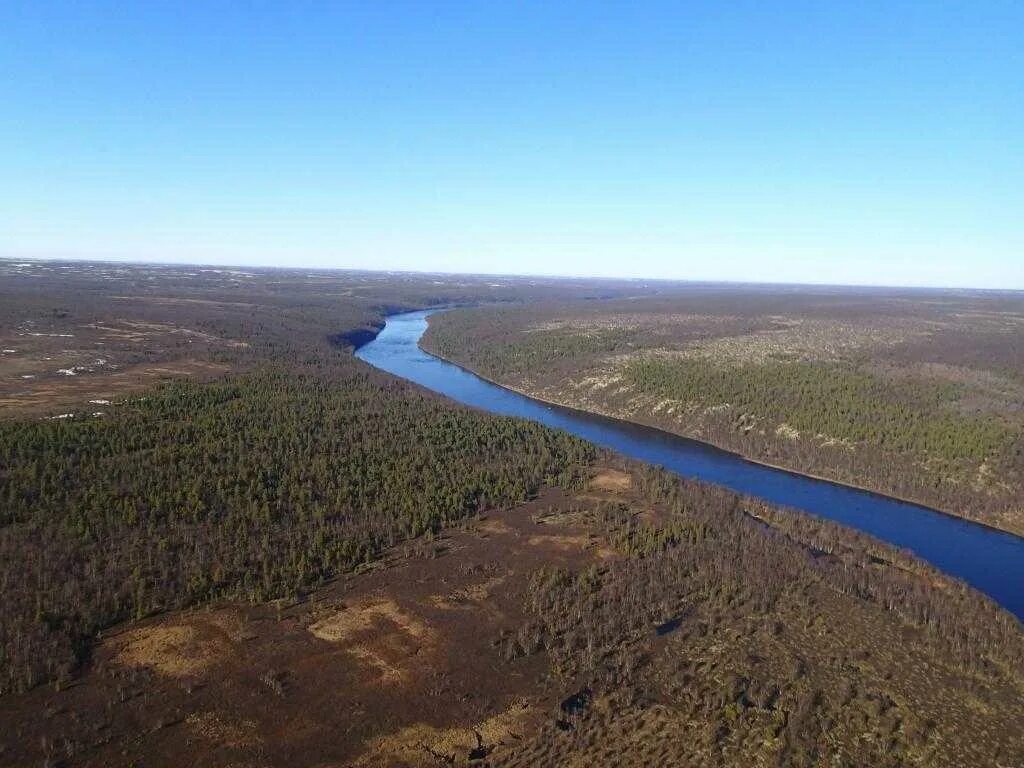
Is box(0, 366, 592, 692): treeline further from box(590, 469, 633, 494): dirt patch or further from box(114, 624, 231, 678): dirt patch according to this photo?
box(590, 469, 633, 494): dirt patch

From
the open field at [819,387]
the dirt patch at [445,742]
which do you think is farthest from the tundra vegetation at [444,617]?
the open field at [819,387]

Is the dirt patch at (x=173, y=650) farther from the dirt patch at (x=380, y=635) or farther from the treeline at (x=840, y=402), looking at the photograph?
the treeline at (x=840, y=402)

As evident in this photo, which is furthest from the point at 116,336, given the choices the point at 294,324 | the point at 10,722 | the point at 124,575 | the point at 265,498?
the point at 10,722

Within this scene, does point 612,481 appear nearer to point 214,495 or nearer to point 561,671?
point 561,671

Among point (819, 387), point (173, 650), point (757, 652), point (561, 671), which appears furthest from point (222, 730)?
point (819, 387)

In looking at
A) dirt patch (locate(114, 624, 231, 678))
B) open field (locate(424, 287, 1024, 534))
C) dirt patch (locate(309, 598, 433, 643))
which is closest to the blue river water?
open field (locate(424, 287, 1024, 534))

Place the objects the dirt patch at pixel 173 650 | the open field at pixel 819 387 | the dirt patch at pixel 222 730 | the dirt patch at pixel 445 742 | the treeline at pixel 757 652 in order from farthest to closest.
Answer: the open field at pixel 819 387 → the dirt patch at pixel 173 650 → the treeline at pixel 757 652 → the dirt patch at pixel 222 730 → the dirt patch at pixel 445 742
